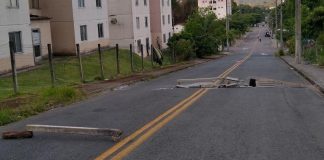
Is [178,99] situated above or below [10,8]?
below

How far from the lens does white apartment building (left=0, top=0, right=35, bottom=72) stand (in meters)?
28.6

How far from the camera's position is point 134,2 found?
180ft

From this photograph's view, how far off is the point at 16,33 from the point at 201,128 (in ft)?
75.2

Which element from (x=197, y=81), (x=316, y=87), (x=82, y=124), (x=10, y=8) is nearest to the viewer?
(x=82, y=124)

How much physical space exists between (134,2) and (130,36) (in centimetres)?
400

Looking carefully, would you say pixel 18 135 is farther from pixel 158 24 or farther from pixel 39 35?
pixel 158 24

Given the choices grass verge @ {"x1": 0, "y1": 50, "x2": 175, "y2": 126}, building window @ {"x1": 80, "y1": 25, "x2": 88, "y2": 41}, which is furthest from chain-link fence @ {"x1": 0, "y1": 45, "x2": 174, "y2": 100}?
building window @ {"x1": 80, "y1": 25, "x2": 88, "y2": 41}

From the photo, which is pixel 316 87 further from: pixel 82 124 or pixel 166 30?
pixel 166 30

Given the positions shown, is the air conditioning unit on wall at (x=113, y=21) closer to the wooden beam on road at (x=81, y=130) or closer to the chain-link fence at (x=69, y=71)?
the chain-link fence at (x=69, y=71)

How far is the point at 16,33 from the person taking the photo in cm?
3022

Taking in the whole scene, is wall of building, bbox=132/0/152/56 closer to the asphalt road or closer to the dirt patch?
the dirt patch

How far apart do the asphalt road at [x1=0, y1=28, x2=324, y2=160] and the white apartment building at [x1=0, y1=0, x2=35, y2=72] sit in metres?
14.8

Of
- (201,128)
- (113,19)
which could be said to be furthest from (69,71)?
(113,19)

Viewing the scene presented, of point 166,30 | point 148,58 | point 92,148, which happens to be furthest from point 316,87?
point 166,30
